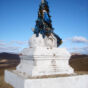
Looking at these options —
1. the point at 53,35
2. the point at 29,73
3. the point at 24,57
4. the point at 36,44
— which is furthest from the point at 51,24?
the point at 29,73

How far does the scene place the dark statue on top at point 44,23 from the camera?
8.66m

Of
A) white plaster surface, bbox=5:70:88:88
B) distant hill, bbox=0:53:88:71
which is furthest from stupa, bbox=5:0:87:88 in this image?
distant hill, bbox=0:53:88:71

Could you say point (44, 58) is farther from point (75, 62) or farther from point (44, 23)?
point (75, 62)

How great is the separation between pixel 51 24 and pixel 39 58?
2723 millimetres

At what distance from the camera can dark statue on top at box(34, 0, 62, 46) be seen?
8.66 m

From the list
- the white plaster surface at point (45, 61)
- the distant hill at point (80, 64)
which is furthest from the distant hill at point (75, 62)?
the white plaster surface at point (45, 61)

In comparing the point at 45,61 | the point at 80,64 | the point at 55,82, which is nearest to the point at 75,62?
the point at 80,64

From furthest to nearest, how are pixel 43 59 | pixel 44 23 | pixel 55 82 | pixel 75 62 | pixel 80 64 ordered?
pixel 75 62 < pixel 80 64 < pixel 44 23 < pixel 43 59 < pixel 55 82

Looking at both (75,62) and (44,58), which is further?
(75,62)

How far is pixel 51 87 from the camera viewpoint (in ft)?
20.9

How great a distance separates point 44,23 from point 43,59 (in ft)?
7.96

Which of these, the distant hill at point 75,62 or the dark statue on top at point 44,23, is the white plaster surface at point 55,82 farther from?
the distant hill at point 75,62

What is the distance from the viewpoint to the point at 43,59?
7.55m

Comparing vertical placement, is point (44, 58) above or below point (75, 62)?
above
